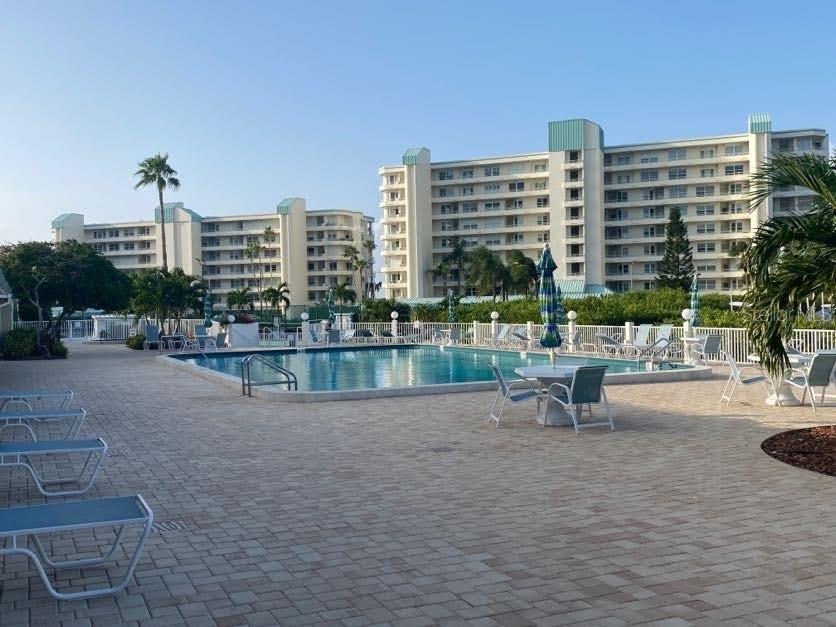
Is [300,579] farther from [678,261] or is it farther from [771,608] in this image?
[678,261]

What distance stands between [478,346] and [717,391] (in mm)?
15281

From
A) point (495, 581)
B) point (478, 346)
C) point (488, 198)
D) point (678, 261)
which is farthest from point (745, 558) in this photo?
point (488, 198)

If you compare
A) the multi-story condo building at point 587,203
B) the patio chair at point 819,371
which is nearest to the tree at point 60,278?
the patio chair at point 819,371

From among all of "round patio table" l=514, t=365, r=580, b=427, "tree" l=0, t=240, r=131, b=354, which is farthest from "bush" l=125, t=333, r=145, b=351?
"round patio table" l=514, t=365, r=580, b=427

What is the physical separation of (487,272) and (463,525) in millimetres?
71521

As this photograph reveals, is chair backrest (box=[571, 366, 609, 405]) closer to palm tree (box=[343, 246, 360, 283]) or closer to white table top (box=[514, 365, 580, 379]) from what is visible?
white table top (box=[514, 365, 580, 379])

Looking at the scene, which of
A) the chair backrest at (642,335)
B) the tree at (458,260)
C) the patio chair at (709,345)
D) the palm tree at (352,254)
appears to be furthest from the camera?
the palm tree at (352,254)

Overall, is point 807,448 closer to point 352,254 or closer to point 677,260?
point 677,260

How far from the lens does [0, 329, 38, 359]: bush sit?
2920 cm

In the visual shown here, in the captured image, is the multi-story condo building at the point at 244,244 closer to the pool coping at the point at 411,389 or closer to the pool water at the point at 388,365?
the pool water at the point at 388,365

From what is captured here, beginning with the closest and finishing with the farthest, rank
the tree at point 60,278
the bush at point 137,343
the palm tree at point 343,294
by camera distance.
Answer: the tree at point 60,278 < the bush at point 137,343 < the palm tree at point 343,294

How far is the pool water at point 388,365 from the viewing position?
20281 mm

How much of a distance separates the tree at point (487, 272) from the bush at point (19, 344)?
51362 millimetres

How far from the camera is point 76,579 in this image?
5023mm
